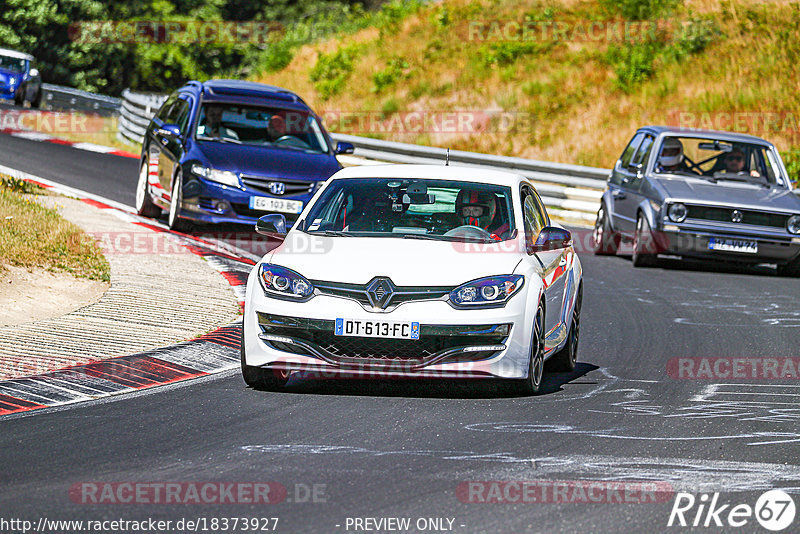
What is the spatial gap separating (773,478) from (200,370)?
408cm

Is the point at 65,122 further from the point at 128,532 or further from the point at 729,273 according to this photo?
the point at 128,532

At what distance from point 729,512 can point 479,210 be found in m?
3.86

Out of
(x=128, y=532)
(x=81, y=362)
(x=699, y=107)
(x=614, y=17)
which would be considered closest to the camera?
(x=128, y=532)

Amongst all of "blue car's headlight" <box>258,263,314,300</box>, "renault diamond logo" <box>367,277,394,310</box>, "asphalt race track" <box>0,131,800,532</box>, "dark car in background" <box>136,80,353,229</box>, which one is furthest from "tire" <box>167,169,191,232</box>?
"renault diamond logo" <box>367,277,394,310</box>

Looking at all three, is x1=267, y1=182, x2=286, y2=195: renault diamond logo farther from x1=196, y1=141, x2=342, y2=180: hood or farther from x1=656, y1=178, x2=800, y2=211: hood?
x1=656, y1=178, x2=800, y2=211: hood

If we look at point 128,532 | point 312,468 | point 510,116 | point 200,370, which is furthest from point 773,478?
point 510,116

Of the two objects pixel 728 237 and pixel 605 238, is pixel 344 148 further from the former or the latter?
pixel 728 237

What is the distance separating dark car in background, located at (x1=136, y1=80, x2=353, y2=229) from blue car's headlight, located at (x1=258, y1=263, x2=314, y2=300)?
23.9ft

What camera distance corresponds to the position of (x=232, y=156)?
16047 mm

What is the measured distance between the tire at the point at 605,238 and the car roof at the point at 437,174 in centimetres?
879

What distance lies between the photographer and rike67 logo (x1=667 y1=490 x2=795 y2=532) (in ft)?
18.5

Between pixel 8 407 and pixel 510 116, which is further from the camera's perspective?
pixel 510 116

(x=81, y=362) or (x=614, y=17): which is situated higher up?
(x=614, y=17)

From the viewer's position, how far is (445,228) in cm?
911
